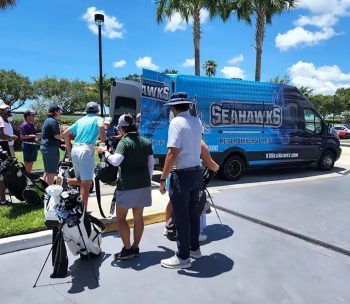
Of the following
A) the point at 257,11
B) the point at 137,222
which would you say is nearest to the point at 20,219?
the point at 137,222

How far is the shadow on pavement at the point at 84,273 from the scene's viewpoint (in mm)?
3627

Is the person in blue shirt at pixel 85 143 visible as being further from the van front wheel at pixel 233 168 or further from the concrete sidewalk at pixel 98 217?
the van front wheel at pixel 233 168

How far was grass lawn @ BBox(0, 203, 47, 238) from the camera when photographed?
478 centimetres

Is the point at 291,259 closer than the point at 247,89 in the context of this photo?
Yes

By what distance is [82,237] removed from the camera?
3969 mm

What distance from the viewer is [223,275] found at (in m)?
3.88

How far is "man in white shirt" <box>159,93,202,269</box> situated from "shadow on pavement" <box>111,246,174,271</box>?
19 centimetres

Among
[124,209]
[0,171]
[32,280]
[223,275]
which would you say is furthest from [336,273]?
[0,171]

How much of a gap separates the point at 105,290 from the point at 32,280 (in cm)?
81

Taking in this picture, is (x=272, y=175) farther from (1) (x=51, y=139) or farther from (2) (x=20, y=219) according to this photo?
(2) (x=20, y=219)

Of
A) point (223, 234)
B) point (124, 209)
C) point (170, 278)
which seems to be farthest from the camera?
point (223, 234)

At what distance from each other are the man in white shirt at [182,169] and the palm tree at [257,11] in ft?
54.2

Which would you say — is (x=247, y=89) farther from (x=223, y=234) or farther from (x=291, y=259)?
(x=291, y=259)

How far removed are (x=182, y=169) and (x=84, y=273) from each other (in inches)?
59.9
